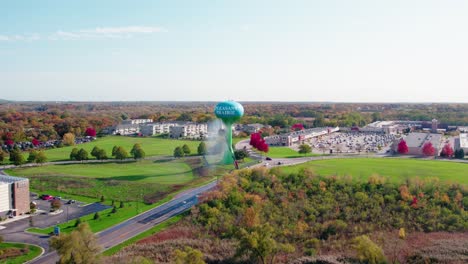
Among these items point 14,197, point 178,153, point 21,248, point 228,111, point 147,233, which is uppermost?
point 228,111

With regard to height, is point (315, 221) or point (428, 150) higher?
point (428, 150)

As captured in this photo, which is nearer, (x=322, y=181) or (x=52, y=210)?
(x=52, y=210)

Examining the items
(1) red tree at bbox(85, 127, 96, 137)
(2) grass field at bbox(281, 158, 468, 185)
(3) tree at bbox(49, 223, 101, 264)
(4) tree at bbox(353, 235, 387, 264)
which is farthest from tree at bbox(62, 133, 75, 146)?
(4) tree at bbox(353, 235, 387, 264)

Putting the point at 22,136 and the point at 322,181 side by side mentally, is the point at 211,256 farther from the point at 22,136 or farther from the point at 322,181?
the point at 22,136

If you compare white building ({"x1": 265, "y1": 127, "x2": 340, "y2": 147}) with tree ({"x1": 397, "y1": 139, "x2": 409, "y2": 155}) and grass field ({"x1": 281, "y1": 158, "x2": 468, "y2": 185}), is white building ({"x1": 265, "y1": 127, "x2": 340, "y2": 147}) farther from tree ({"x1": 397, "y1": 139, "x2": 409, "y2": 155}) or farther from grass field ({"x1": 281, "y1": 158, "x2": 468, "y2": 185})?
grass field ({"x1": 281, "y1": 158, "x2": 468, "y2": 185})

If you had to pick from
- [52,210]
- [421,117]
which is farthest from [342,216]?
[421,117]

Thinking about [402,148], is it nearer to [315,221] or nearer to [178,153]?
[178,153]

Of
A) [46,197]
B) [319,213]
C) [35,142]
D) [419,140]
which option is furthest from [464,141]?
[35,142]
